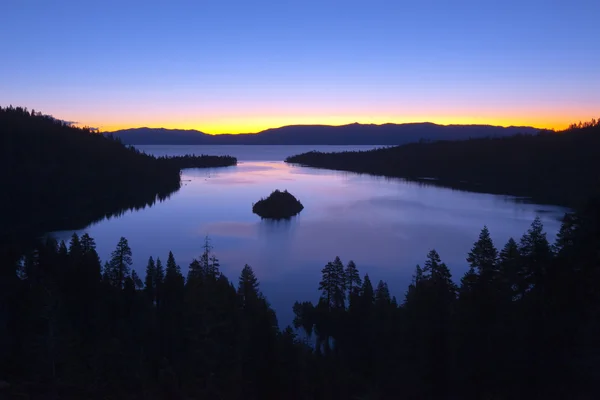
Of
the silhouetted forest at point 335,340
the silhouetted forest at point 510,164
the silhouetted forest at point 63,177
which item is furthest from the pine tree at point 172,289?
the silhouetted forest at point 510,164

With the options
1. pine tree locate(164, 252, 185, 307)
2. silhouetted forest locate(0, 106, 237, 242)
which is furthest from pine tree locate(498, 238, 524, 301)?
silhouetted forest locate(0, 106, 237, 242)

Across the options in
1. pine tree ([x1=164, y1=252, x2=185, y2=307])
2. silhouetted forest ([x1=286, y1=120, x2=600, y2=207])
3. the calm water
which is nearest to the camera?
pine tree ([x1=164, y1=252, x2=185, y2=307])

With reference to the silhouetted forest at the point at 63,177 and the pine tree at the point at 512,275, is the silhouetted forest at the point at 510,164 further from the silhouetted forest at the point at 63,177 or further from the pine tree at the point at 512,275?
the silhouetted forest at the point at 63,177

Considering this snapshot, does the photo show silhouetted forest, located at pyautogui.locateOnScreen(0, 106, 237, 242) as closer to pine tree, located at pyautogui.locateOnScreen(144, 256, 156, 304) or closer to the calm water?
the calm water

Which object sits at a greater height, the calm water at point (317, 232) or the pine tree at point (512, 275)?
the pine tree at point (512, 275)

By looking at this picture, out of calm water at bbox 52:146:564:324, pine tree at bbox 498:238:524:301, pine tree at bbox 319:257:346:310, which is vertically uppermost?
pine tree at bbox 498:238:524:301

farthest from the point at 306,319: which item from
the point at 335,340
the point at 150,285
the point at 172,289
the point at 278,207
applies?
the point at 278,207
